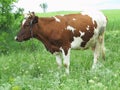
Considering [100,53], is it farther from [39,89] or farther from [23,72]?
[39,89]

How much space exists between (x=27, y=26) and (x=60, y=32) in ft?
3.02

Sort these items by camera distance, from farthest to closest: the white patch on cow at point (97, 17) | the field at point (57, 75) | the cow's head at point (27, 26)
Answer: the white patch on cow at point (97, 17) < the cow's head at point (27, 26) < the field at point (57, 75)

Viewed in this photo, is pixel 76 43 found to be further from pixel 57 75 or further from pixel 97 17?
pixel 57 75

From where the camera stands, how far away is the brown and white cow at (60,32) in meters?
11.6

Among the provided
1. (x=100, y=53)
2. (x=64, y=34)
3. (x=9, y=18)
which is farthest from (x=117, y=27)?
(x=64, y=34)

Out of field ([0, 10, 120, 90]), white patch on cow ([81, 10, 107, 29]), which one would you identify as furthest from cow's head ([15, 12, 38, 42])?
white patch on cow ([81, 10, 107, 29])

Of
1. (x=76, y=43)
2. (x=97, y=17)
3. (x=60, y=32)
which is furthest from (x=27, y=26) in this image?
(x=97, y=17)

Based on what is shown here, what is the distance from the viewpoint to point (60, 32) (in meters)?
11.6

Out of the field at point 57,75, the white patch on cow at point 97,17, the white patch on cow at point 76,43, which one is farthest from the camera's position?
the white patch on cow at point 97,17

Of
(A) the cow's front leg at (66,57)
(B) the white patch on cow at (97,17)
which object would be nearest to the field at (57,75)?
(A) the cow's front leg at (66,57)

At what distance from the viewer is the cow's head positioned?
1150 cm

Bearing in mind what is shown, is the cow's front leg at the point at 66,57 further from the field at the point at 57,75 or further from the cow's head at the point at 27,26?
the cow's head at the point at 27,26

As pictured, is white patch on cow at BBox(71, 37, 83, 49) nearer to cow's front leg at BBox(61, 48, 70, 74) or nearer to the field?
cow's front leg at BBox(61, 48, 70, 74)

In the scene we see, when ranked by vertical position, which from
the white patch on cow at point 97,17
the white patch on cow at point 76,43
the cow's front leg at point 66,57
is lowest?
the cow's front leg at point 66,57
